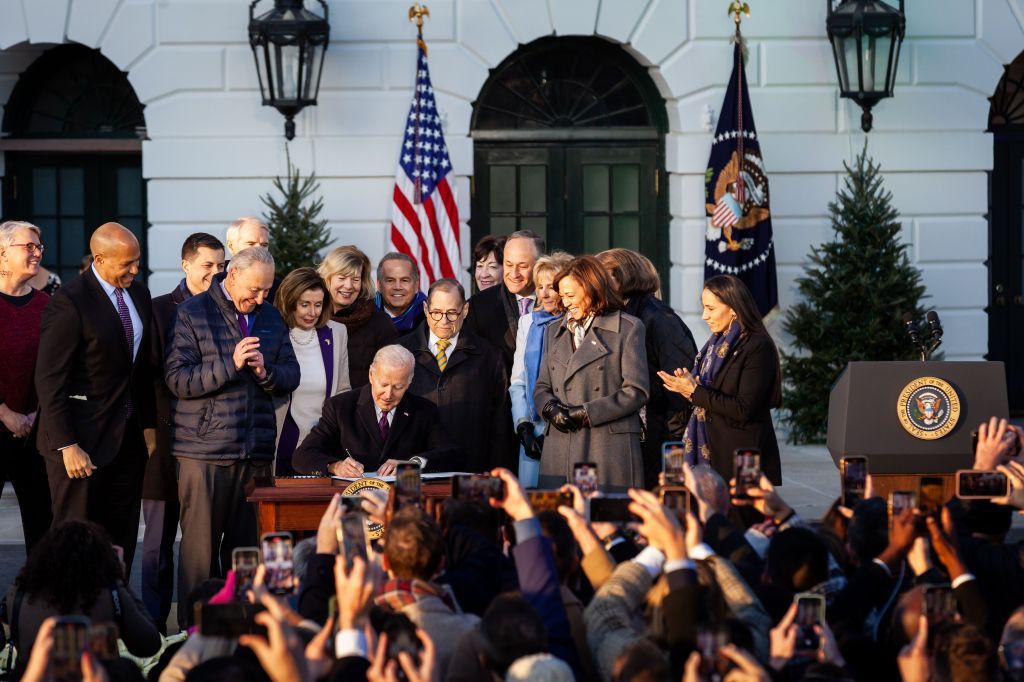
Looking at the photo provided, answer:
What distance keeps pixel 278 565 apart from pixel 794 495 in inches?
261

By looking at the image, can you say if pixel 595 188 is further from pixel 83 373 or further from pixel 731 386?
pixel 83 373

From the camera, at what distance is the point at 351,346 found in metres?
8.16

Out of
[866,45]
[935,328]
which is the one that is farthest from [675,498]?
[866,45]

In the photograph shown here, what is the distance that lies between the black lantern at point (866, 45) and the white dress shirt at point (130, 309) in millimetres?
7179

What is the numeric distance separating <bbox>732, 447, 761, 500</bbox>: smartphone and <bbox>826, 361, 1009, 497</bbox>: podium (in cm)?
191

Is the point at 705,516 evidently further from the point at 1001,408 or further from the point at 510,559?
the point at 1001,408

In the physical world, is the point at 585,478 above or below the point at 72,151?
below

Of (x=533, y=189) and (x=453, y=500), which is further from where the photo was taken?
(x=533, y=189)

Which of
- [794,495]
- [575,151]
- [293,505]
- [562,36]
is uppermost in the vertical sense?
[562,36]

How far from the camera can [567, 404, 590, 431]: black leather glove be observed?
7379 millimetres

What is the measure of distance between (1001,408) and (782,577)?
3.27 metres

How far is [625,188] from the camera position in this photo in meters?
13.6

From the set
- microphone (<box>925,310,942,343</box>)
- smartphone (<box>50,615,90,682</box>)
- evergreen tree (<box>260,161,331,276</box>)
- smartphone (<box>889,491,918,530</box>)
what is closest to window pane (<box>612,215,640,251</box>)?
evergreen tree (<box>260,161,331,276</box>)

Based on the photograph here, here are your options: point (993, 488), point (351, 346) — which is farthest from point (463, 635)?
point (351, 346)
